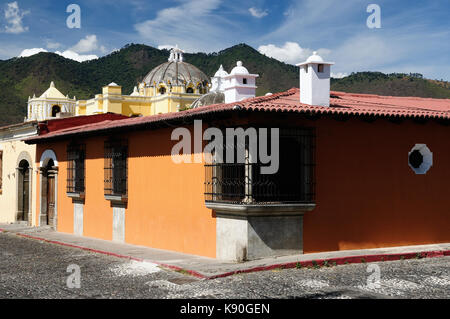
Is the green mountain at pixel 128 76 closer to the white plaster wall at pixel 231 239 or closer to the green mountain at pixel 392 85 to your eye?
the green mountain at pixel 392 85

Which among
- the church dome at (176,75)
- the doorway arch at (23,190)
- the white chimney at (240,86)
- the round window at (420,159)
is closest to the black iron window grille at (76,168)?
the doorway arch at (23,190)

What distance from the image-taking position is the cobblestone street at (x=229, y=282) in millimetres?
8030

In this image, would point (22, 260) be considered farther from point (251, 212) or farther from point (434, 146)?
point (434, 146)

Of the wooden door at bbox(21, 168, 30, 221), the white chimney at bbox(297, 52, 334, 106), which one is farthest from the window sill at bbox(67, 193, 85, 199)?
the white chimney at bbox(297, 52, 334, 106)

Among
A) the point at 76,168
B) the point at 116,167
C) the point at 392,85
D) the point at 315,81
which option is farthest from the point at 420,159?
the point at 392,85

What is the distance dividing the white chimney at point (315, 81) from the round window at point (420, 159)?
2434mm

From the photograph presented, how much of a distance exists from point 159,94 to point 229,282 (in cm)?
5454

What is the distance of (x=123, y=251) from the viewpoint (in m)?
13.2

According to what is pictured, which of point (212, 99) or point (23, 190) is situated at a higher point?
point (212, 99)

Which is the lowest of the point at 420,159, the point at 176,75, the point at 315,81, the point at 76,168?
the point at 76,168

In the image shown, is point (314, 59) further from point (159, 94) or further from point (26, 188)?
point (159, 94)

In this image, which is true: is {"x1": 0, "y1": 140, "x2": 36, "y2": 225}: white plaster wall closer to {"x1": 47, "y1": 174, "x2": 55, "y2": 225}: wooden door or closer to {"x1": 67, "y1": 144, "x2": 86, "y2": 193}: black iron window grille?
{"x1": 47, "y1": 174, "x2": 55, "y2": 225}: wooden door

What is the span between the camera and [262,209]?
10742mm

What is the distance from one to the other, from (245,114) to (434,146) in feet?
15.4
